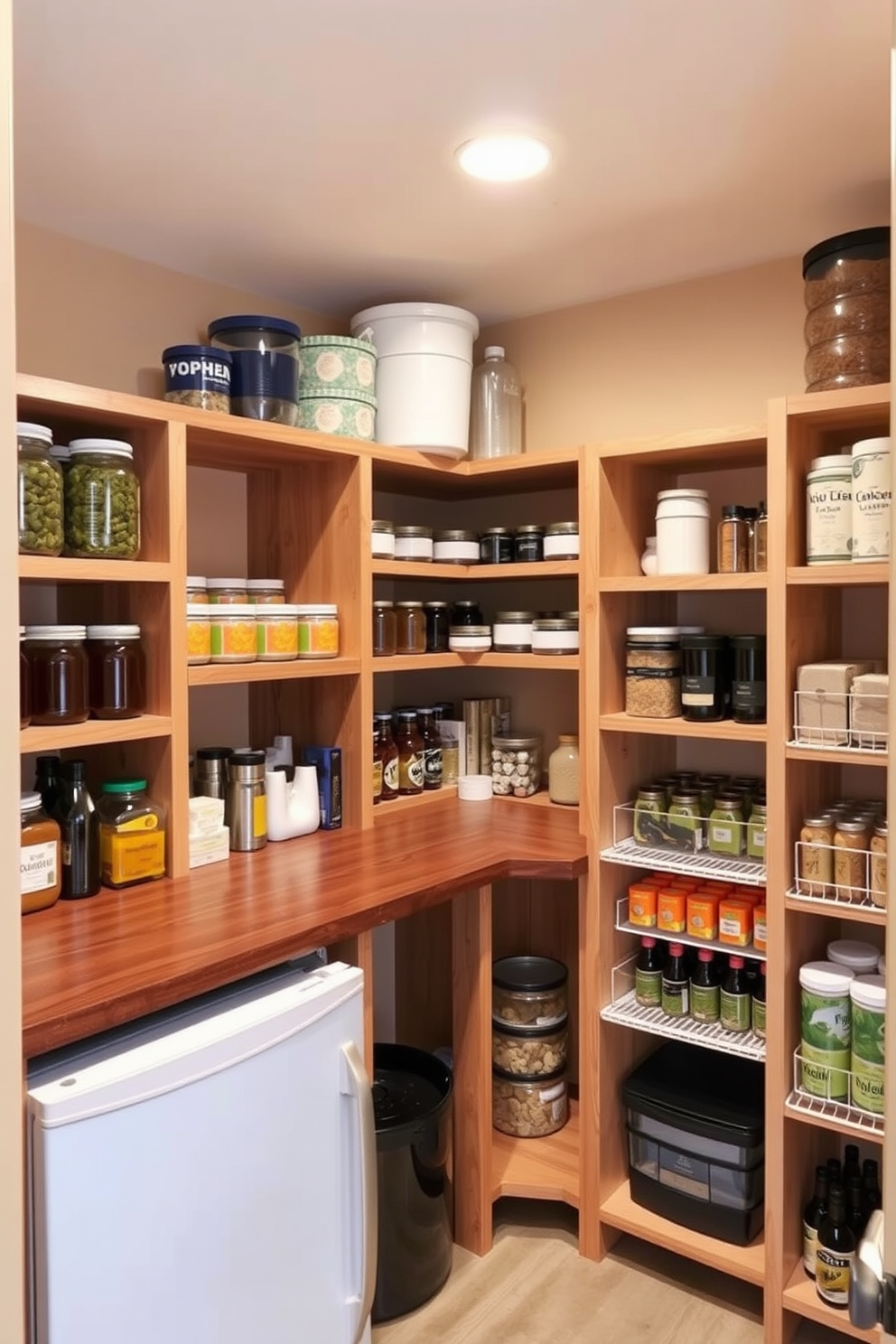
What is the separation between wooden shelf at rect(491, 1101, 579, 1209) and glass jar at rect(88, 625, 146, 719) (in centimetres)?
137

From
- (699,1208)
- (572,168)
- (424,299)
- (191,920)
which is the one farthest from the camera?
(424,299)

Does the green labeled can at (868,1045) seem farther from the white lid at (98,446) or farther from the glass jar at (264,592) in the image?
the white lid at (98,446)

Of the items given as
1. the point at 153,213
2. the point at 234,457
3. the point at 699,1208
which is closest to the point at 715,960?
the point at 699,1208

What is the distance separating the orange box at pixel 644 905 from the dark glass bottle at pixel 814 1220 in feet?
1.93

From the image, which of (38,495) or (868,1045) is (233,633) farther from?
(868,1045)

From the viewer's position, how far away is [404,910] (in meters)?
1.79

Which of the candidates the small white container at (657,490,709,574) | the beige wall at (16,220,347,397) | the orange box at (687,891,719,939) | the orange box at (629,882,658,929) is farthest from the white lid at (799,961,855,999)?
the beige wall at (16,220,347,397)

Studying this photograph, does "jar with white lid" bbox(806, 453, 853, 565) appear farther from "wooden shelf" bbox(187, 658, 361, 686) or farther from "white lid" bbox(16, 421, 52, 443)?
"white lid" bbox(16, 421, 52, 443)

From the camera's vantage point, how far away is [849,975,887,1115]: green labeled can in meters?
1.80

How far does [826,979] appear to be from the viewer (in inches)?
73.7

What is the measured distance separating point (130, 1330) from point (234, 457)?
164cm

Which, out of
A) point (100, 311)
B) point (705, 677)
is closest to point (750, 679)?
point (705, 677)

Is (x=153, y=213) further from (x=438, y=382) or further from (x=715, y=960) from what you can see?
(x=715, y=960)

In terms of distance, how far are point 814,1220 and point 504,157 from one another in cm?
212
